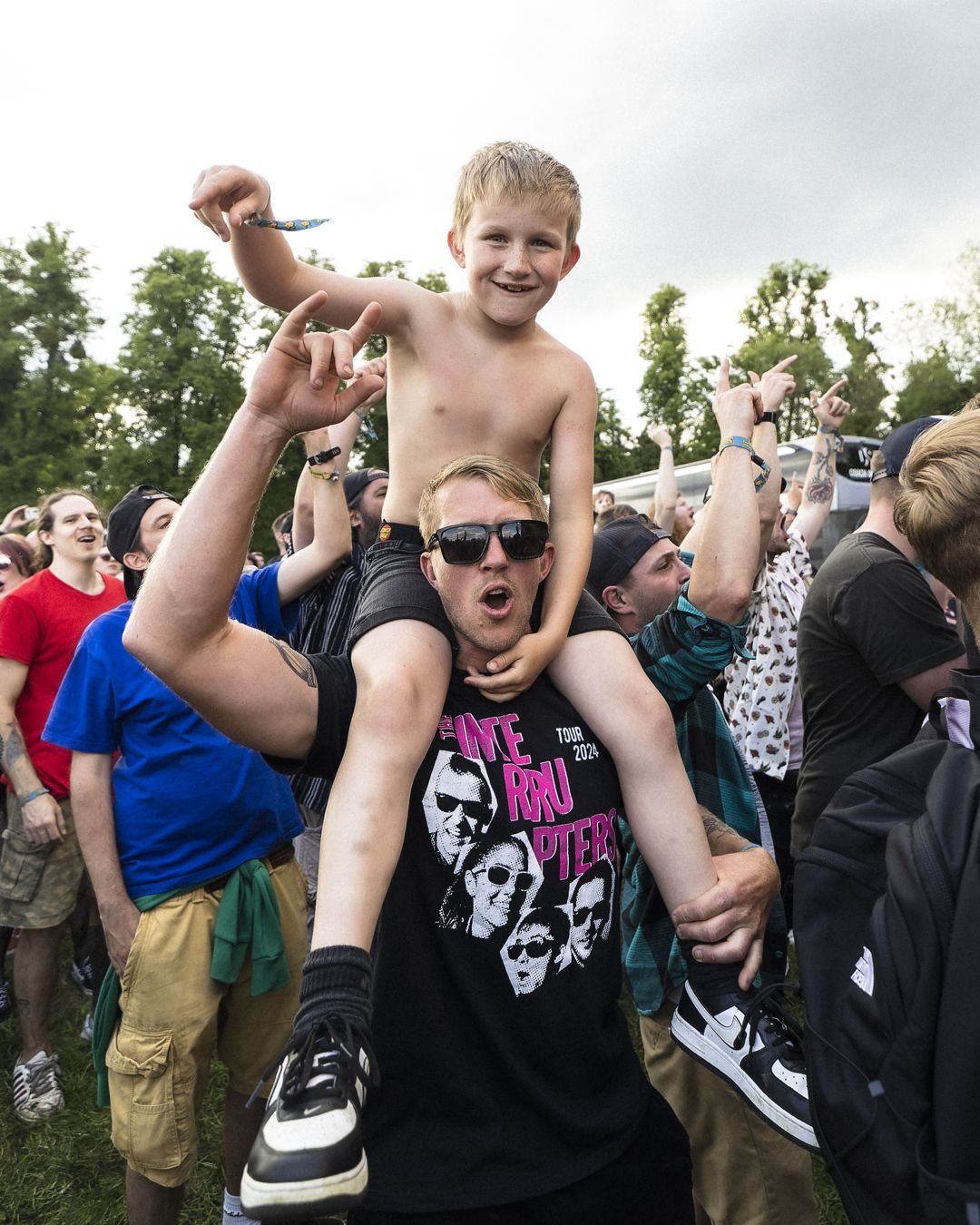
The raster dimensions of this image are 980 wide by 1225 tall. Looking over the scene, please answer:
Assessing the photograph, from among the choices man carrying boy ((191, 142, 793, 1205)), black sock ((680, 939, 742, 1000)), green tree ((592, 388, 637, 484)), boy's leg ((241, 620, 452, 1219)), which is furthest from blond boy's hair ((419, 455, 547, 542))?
green tree ((592, 388, 637, 484))

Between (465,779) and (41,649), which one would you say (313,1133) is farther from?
(41,649)

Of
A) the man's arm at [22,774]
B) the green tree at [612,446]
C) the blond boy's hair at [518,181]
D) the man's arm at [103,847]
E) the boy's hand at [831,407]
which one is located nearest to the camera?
the blond boy's hair at [518,181]

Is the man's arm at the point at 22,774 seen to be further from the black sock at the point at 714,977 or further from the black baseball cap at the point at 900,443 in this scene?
the black baseball cap at the point at 900,443

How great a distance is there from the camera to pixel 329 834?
74.4 inches

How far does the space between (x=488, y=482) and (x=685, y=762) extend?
1115 millimetres

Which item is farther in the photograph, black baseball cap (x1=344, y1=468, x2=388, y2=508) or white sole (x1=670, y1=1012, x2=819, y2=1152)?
black baseball cap (x1=344, y1=468, x2=388, y2=508)

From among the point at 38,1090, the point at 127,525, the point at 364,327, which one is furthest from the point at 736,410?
the point at 38,1090

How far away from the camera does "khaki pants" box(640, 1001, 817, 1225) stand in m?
2.46

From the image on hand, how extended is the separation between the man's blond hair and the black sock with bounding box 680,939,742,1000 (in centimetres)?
99

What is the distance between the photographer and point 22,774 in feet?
15.2

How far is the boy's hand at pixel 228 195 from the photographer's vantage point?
211cm

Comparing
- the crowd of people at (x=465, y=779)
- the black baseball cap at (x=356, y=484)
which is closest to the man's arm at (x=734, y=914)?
the crowd of people at (x=465, y=779)

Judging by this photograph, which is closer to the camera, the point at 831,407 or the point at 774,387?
the point at 774,387

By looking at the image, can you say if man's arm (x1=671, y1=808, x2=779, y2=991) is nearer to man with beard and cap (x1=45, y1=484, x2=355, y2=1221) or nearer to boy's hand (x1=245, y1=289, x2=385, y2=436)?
boy's hand (x1=245, y1=289, x2=385, y2=436)
